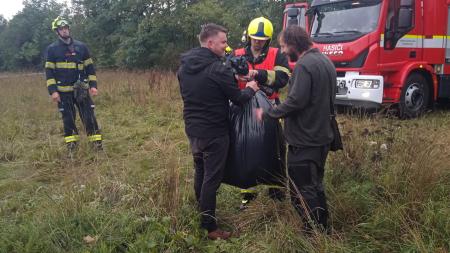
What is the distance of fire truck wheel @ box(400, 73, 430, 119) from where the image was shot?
7.26 metres

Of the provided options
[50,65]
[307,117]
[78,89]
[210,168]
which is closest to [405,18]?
[307,117]

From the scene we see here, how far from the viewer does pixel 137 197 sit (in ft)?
11.7

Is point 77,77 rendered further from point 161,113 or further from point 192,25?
point 192,25

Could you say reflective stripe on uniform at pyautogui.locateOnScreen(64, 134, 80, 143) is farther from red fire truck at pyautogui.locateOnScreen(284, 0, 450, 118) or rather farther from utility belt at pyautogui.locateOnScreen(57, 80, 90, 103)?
red fire truck at pyautogui.locateOnScreen(284, 0, 450, 118)

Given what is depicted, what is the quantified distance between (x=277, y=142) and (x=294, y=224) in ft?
2.21

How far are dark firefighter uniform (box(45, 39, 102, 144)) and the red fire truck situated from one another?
4.32 m

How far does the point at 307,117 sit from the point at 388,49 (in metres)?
4.92

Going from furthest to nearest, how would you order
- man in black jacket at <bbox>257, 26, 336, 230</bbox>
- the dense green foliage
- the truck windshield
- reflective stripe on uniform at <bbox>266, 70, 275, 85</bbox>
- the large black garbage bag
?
1. the dense green foliage
2. the truck windshield
3. reflective stripe on uniform at <bbox>266, 70, 275, 85</bbox>
4. the large black garbage bag
5. man in black jacket at <bbox>257, 26, 336, 230</bbox>

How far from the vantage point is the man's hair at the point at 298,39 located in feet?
9.33

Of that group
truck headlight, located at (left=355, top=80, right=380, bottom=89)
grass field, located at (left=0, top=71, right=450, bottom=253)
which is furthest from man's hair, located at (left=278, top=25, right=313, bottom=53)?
A: truck headlight, located at (left=355, top=80, right=380, bottom=89)

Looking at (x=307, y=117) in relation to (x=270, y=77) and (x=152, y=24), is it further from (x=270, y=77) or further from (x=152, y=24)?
(x=152, y=24)

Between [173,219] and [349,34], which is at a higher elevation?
[349,34]

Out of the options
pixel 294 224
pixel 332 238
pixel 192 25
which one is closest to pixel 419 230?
pixel 332 238

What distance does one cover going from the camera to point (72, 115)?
5.90 metres
